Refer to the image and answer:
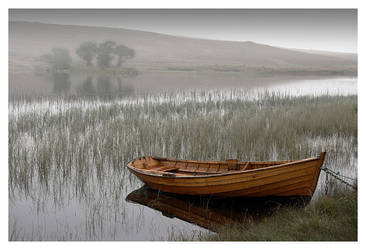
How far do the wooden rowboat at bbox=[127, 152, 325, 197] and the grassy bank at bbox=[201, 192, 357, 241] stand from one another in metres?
0.82

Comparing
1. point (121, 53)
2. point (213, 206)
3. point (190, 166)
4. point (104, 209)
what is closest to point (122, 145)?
point (190, 166)

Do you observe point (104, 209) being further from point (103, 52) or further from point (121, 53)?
point (121, 53)

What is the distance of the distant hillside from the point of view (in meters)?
99.1

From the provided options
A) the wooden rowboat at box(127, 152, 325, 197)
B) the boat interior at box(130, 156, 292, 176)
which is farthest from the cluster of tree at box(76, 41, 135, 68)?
the wooden rowboat at box(127, 152, 325, 197)

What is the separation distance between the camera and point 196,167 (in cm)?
904

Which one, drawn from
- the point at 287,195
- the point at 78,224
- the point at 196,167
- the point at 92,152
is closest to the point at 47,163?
the point at 92,152

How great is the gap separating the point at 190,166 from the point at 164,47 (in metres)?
110

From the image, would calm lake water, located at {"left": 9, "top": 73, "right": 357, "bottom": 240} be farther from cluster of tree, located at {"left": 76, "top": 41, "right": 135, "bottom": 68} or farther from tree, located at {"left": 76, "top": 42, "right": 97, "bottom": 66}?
tree, located at {"left": 76, "top": 42, "right": 97, "bottom": 66}

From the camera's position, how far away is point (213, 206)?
25.9 ft

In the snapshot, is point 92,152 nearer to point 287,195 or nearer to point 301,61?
point 287,195

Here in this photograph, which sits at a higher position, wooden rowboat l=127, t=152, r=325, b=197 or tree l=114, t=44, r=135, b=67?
tree l=114, t=44, r=135, b=67

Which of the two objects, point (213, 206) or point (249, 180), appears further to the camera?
point (213, 206)

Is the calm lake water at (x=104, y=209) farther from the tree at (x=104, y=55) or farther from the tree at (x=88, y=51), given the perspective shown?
the tree at (x=88, y=51)

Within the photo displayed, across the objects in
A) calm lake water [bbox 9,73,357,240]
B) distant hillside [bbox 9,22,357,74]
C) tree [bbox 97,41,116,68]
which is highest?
distant hillside [bbox 9,22,357,74]
